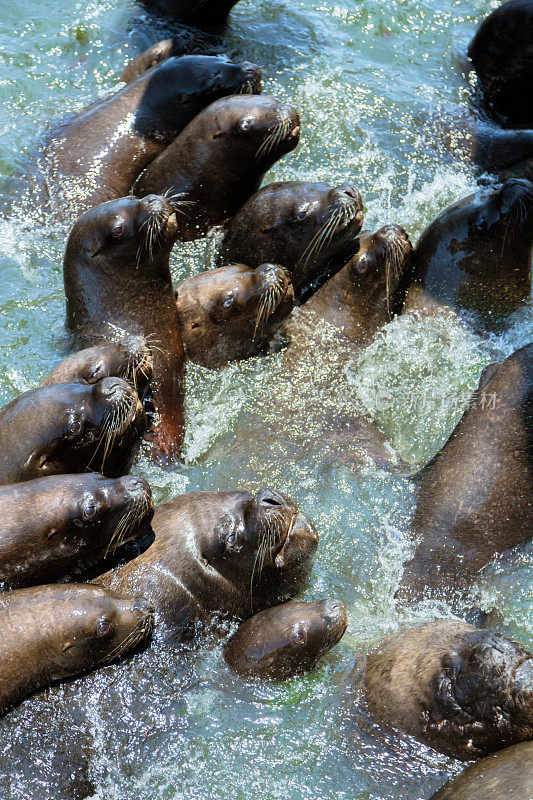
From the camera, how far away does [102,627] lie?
17.3 ft

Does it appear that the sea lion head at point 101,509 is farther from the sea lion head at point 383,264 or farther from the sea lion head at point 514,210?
the sea lion head at point 514,210

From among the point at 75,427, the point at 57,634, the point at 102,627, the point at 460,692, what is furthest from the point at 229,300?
the point at 460,692

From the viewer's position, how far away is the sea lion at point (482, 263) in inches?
314

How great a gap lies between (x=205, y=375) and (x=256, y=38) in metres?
5.73

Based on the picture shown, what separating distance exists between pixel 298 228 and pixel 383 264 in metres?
0.85

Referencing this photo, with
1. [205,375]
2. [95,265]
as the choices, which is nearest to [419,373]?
[205,375]

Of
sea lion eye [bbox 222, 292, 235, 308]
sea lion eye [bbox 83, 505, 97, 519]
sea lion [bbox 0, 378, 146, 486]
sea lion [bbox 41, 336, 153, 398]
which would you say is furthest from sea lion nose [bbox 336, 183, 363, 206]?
sea lion eye [bbox 83, 505, 97, 519]

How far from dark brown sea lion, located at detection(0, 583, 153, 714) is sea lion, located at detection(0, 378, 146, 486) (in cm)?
101

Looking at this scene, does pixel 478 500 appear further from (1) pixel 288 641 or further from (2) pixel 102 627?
(2) pixel 102 627

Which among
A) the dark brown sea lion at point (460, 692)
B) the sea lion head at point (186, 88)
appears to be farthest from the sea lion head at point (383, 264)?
the dark brown sea lion at point (460, 692)

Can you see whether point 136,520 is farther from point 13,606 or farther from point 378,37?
point 378,37

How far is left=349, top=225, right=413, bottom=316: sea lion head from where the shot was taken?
8.07m

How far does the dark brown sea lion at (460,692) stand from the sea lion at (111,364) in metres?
2.78

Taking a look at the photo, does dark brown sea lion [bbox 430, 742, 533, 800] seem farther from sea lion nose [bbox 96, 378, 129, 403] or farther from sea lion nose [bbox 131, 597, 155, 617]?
sea lion nose [bbox 96, 378, 129, 403]
